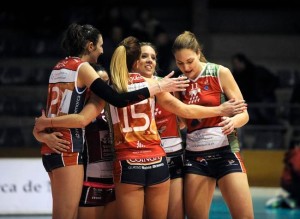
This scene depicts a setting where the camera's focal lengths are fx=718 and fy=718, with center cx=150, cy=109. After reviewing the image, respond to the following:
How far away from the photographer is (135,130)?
5105 mm

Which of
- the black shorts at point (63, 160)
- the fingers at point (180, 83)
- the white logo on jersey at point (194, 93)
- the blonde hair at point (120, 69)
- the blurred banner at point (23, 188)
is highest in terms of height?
the blonde hair at point (120, 69)

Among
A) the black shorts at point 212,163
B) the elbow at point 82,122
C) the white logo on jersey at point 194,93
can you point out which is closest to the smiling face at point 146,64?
the white logo on jersey at point 194,93

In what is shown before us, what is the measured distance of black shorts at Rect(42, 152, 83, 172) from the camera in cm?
510

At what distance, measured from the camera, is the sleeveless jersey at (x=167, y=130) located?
19.2 feet

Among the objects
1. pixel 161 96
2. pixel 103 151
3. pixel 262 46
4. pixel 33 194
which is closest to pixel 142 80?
pixel 161 96

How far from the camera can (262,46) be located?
1485 cm

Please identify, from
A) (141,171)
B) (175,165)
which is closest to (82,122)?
(141,171)

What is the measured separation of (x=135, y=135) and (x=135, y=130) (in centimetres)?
4

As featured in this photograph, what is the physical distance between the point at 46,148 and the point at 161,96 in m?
0.92

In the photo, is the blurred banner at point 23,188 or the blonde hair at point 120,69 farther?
the blurred banner at point 23,188

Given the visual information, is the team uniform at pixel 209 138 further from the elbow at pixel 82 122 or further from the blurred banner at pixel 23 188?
the blurred banner at pixel 23 188

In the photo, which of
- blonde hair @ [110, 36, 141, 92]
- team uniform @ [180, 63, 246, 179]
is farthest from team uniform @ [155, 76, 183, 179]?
blonde hair @ [110, 36, 141, 92]

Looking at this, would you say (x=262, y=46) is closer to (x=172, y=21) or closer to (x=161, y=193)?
(x=172, y=21)

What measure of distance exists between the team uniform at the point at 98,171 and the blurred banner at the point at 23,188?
366cm
